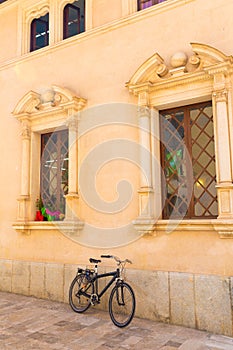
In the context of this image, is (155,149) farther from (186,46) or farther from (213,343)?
(213,343)

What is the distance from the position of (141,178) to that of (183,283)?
211 centimetres

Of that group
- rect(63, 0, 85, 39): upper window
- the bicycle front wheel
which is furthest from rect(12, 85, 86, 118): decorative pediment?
the bicycle front wheel

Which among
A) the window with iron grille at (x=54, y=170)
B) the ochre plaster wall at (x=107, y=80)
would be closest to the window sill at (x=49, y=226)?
the ochre plaster wall at (x=107, y=80)

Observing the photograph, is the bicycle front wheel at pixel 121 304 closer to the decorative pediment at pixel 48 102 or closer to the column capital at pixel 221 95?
the column capital at pixel 221 95

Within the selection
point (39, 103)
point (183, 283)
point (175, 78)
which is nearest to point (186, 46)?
point (175, 78)

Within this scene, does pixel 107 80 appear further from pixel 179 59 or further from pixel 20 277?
pixel 20 277

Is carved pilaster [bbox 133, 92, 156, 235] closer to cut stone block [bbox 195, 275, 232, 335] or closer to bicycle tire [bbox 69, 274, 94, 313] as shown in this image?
cut stone block [bbox 195, 275, 232, 335]

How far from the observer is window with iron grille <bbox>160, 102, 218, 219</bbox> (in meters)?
6.40

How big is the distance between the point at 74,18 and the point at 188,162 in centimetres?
502

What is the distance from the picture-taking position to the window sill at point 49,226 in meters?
7.49

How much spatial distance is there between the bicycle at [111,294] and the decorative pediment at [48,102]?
11.6 ft

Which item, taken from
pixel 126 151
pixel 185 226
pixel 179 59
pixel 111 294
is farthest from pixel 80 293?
pixel 179 59

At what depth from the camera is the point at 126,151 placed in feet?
23.5

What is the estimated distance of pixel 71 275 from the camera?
7484 millimetres
